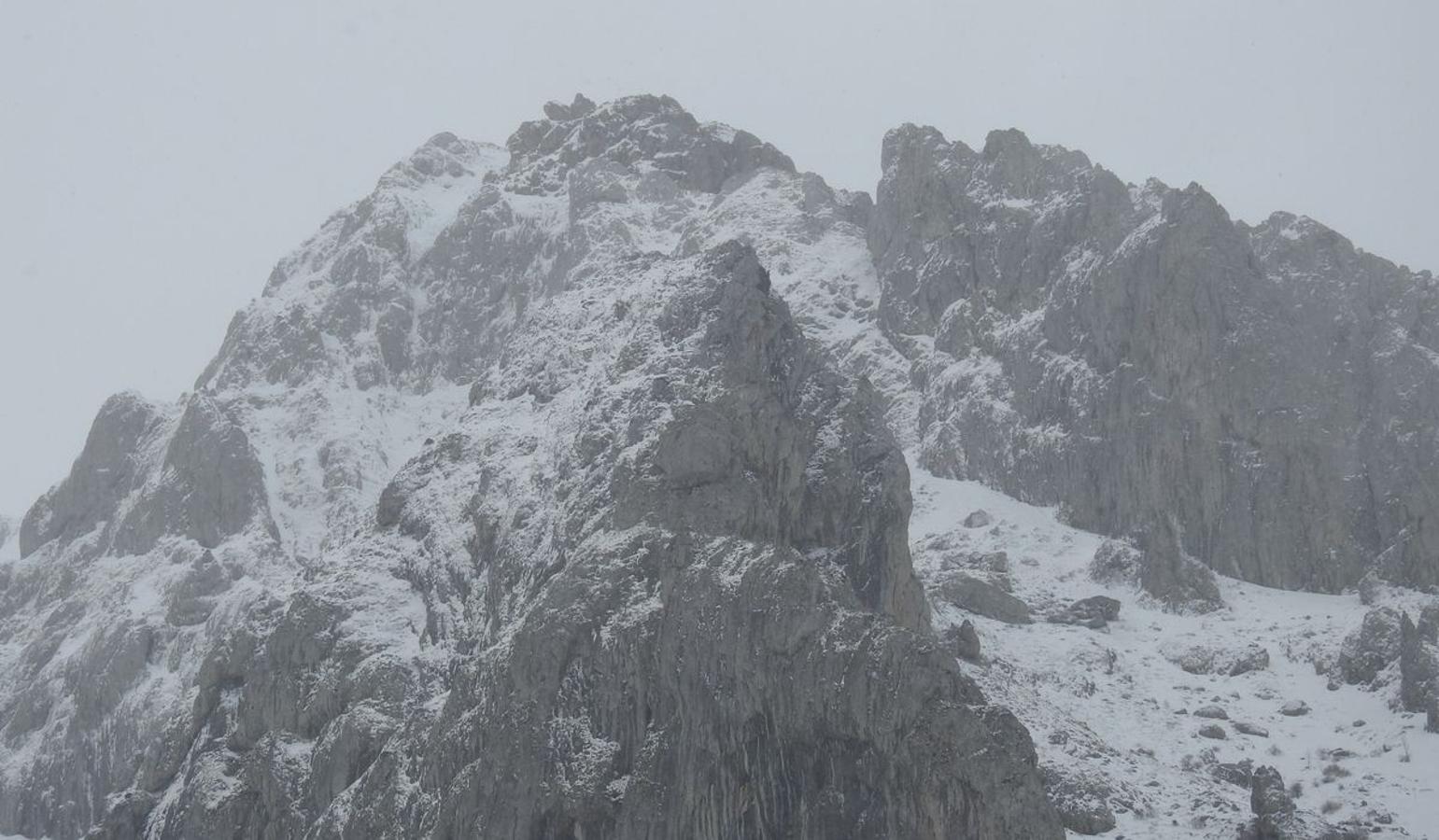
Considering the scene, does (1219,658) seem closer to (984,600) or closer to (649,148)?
(984,600)

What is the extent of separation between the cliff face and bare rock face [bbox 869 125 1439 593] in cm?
702

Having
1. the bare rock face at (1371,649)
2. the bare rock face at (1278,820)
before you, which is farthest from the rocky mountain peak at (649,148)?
the bare rock face at (1278,820)

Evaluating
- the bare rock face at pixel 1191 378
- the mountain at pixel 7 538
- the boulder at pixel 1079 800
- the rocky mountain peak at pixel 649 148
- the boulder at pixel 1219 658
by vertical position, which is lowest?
the boulder at pixel 1079 800

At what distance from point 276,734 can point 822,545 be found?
22.0 meters

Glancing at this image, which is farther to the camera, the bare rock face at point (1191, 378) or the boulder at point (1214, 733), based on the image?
the bare rock face at point (1191, 378)

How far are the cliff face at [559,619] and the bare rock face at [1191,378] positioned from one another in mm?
7021

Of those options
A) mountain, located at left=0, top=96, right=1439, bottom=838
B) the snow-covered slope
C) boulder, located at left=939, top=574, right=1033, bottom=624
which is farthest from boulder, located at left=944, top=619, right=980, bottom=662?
boulder, located at left=939, top=574, right=1033, bottom=624

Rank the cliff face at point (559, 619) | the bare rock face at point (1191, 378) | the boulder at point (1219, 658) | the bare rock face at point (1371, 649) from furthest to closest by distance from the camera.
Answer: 1. the bare rock face at point (1191, 378)
2. the boulder at point (1219, 658)
3. the bare rock face at point (1371, 649)
4. the cliff face at point (559, 619)

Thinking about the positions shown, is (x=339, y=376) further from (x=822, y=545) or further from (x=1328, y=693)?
(x=1328, y=693)

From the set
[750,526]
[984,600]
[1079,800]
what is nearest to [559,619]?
[750,526]

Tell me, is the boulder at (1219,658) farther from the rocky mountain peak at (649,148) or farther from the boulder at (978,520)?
the rocky mountain peak at (649,148)

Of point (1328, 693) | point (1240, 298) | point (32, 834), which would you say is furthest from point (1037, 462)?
point (32, 834)

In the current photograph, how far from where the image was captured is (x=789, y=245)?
111 meters

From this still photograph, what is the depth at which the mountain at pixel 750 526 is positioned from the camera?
172 feet
